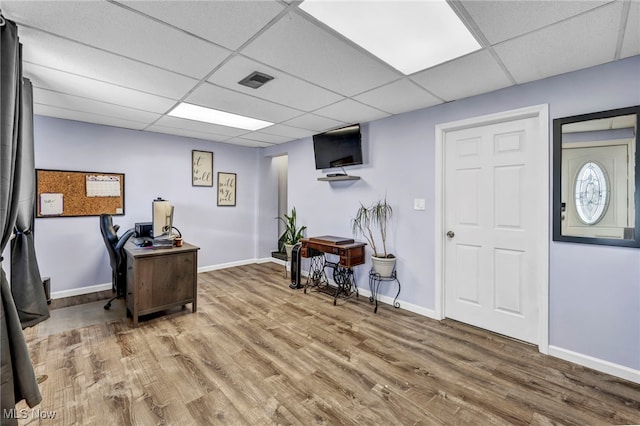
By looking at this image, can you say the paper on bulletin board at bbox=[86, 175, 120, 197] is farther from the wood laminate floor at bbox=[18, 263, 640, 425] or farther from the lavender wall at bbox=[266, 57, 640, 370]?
the lavender wall at bbox=[266, 57, 640, 370]

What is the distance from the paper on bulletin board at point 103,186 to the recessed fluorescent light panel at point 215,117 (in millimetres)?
1550

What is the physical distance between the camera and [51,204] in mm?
3820

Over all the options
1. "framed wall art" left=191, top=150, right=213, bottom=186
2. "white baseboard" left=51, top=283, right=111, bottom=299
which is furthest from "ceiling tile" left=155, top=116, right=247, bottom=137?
"white baseboard" left=51, top=283, right=111, bottom=299

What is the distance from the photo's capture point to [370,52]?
2.11 meters

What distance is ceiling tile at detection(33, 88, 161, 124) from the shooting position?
9.88ft

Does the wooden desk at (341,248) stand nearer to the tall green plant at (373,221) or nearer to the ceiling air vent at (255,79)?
the tall green plant at (373,221)

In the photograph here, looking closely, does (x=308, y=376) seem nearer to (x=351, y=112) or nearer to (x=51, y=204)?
(x=351, y=112)

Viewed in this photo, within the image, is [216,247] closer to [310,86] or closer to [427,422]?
[310,86]

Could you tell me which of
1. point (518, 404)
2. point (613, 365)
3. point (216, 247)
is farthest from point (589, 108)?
point (216, 247)

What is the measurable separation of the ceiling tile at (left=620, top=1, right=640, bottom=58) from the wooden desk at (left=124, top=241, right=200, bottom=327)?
4.09m

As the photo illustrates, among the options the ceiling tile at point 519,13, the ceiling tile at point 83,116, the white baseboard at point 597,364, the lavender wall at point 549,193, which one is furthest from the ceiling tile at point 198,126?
the white baseboard at point 597,364

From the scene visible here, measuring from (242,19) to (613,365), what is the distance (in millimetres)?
3653

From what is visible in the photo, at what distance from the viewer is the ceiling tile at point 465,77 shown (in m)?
2.24

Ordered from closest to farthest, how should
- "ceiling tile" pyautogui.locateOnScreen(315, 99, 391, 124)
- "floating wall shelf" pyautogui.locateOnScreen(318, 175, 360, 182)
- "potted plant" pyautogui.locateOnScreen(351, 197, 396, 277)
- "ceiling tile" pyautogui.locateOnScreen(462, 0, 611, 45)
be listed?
"ceiling tile" pyautogui.locateOnScreen(462, 0, 611, 45), "ceiling tile" pyautogui.locateOnScreen(315, 99, 391, 124), "potted plant" pyautogui.locateOnScreen(351, 197, 396, 277), "floating wall shelf" pyautogui.locateOnScreen(318, 175, 360, 182)
